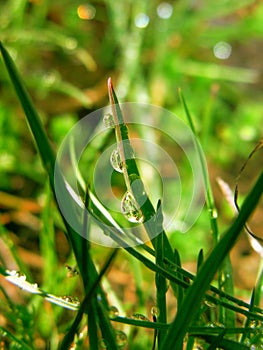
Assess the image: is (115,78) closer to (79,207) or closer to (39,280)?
(39,280)

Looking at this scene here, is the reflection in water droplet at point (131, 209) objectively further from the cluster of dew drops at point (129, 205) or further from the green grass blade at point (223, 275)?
the green grass blade at point (223, 275)

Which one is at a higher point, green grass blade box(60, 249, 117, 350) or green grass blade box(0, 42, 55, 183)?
green grass blade box(0, 42, 55, 183)

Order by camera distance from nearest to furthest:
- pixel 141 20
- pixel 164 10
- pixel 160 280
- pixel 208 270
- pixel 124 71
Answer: pixel 208 270 → pixel 160 280 → pixel 124 71 → pixel 141 20 → pixel 164 10

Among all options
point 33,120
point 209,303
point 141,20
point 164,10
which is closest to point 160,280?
point 209,303

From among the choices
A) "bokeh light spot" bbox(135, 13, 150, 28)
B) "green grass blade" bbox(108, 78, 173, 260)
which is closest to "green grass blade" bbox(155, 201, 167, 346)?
"green grass blade" bbox(108, 78, 173, 260)

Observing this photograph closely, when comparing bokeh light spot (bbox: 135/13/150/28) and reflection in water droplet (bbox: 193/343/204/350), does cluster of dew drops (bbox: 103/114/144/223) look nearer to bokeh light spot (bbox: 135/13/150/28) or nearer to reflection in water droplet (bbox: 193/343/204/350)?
reflection in water droplet (bbox: 193/343/204/350)

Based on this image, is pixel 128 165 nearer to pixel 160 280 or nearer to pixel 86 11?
pixel 160 280
